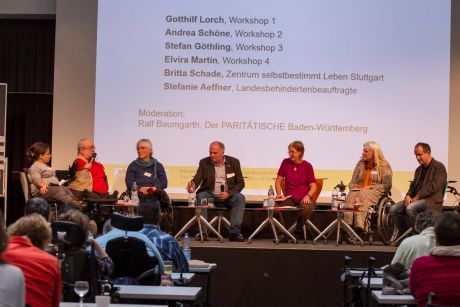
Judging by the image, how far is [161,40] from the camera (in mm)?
9672

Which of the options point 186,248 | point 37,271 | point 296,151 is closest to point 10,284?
point 37,271

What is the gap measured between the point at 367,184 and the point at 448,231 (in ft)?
15.4

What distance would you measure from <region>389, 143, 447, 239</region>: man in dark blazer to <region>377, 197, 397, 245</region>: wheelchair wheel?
0.19 ft

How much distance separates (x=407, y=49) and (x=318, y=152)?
5.32ft

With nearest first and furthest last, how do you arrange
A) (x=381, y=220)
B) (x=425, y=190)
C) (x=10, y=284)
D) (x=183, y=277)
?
(x=10, y=284), (x=183, y=277), (x=425, y=190), (x=381, y=220)

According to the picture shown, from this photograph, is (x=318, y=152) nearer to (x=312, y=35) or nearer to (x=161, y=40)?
(x=312, y=35)

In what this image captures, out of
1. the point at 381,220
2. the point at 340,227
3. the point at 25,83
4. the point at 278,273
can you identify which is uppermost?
the point at 25,83

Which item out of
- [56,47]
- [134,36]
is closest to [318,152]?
[134,36]

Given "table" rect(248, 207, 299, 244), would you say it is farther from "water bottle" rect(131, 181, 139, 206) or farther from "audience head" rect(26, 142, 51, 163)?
"audience head" rect(26, 142, 51, 163)

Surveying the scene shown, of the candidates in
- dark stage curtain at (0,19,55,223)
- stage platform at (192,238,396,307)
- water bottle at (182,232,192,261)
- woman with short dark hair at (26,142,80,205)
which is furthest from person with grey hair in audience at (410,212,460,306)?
dark stage curtain at (0,19,55,223)

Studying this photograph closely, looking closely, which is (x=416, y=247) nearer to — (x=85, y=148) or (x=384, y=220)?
(x=384, y=220)

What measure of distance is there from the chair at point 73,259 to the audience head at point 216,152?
16.0 ft

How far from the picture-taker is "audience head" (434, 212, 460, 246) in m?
3.77

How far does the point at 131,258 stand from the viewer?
4.61 metres
